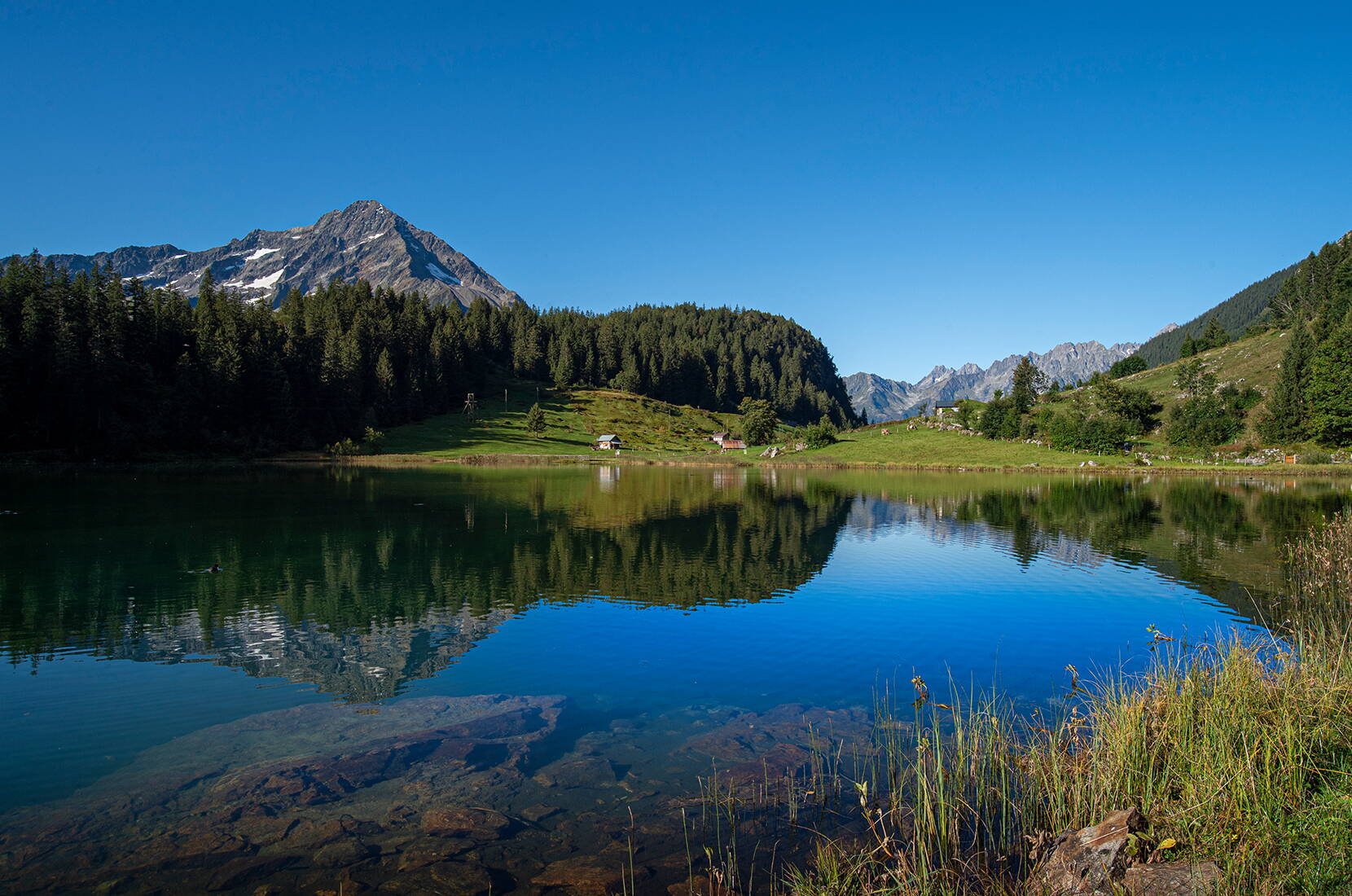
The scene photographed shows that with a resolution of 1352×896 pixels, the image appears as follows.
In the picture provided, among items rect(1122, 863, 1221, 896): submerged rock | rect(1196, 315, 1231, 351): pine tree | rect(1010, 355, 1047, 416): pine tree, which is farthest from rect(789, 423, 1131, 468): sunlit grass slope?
rect(1122, 863, 1221, 896): submerged rock

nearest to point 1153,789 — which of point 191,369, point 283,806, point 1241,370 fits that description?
point 283,806

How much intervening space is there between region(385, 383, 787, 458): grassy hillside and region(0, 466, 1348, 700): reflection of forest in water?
66726 millimetres

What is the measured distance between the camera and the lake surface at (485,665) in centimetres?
1105

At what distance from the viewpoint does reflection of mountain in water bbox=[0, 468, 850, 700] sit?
2177 centimetres

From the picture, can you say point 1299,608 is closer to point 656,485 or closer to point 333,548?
point 333,548

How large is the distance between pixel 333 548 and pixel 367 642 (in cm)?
1893

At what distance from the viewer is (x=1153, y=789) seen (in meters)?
10.4

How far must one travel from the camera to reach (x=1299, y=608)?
25.0 metres

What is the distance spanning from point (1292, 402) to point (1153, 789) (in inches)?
5660

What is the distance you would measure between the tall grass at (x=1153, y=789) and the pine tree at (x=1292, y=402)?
445 feet

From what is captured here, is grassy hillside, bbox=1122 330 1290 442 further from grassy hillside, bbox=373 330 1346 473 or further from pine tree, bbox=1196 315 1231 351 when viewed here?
pine tree, bbox=1196 315 1231 351

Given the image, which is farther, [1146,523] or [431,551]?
[1146,523]

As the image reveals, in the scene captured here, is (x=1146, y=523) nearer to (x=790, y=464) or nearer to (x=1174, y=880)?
(x=1174, y=880)

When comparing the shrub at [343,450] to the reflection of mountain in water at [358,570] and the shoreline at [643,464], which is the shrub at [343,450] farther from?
the reflection of mountain in water at [358,570]
